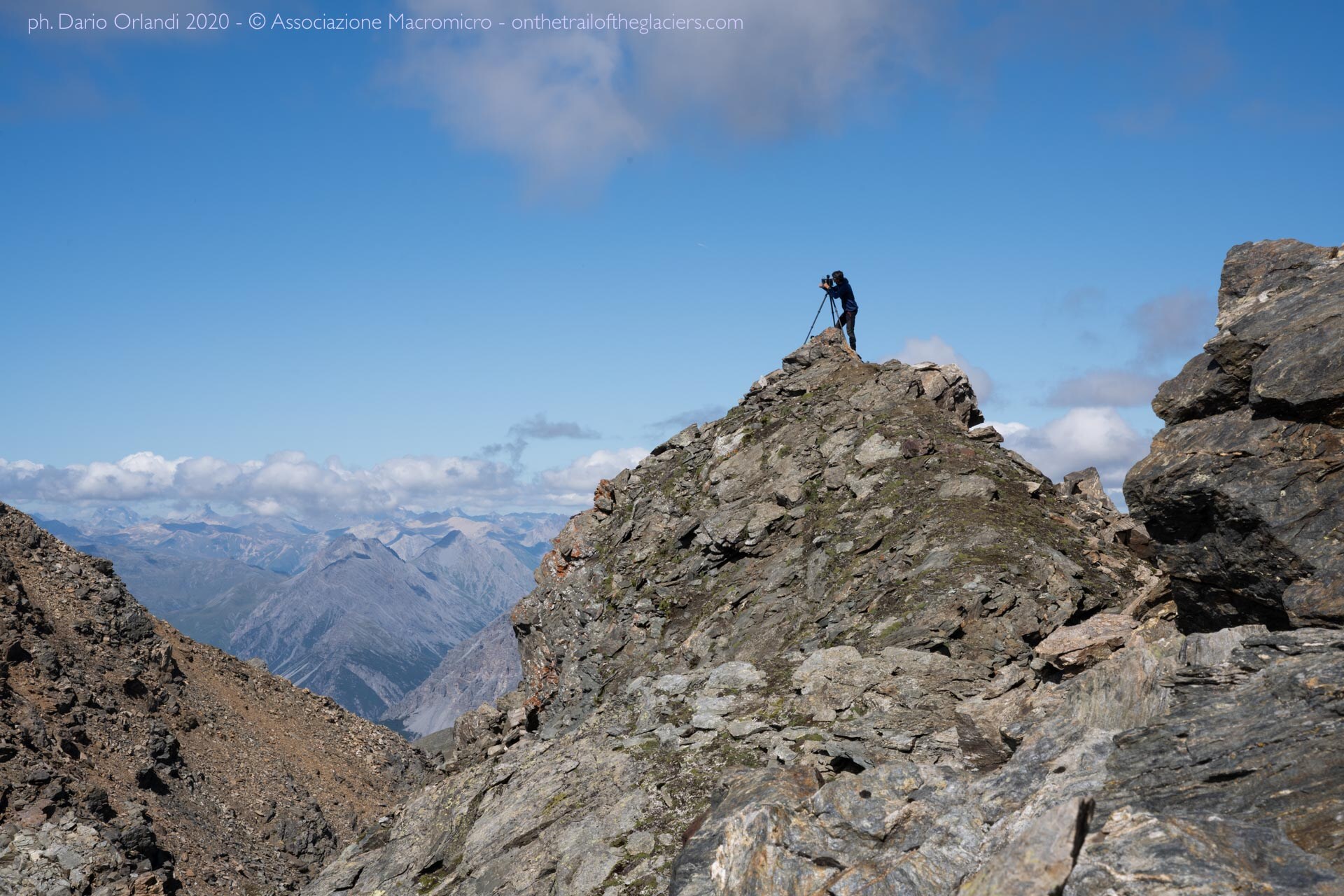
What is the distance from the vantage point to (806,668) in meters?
23.7

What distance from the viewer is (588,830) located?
806 inches

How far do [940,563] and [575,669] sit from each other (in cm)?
1460

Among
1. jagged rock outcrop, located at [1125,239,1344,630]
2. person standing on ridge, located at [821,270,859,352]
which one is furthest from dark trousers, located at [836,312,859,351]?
jagged rock outcrop, located at [1125,239,1344,630]

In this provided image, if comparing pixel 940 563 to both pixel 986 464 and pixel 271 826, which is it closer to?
pixel 986 464

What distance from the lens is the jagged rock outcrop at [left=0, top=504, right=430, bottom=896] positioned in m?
35.2

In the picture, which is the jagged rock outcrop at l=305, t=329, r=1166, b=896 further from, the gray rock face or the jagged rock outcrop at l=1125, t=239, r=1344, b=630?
the jagged rock outcrop at l=1125, t=239, r=1344, b=630

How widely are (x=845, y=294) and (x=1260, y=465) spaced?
1021 inches

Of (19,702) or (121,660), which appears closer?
(19,702)

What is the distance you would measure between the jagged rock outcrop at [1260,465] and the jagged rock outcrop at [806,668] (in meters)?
1.97

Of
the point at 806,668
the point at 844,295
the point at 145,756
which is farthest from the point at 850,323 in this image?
the point at 145,756

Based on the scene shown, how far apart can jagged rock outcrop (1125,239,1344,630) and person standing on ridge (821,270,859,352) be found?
22.3 m

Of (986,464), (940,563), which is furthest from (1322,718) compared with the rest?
(986,464)

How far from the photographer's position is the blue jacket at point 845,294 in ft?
133

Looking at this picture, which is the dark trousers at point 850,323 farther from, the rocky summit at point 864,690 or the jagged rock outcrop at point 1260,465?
the jagged rock outcrop at point 1260,465
